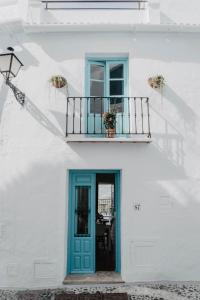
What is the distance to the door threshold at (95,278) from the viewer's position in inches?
272

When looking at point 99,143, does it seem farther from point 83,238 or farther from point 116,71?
point 83,238

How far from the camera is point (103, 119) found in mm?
7469

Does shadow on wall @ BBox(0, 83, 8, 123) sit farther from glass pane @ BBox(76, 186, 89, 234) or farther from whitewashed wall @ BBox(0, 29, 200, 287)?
glass pane @ BBox(76, 186, 89, 234)

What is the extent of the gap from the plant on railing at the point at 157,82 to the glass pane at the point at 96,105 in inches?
53.3

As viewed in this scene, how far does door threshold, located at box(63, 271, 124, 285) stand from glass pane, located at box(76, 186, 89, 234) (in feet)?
3.32

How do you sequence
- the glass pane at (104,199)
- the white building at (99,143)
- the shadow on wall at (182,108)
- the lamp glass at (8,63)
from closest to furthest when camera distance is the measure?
the lamp glass at (8,63)
the white building at (99,143)
the shadow on wall at (182,108)
the glass pane at (104,199)

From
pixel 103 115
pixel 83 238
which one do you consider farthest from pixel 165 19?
pixel 83 238

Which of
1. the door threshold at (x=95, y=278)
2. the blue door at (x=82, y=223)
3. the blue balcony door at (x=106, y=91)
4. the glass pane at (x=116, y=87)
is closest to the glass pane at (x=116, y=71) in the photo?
the blue balcony door at (x=106, y=91)

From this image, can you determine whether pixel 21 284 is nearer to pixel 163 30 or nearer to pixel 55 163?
pixel 55 163

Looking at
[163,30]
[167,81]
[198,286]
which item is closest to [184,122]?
[167,81]

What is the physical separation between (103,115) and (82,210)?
2.41 meters

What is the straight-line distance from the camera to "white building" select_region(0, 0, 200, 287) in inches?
276

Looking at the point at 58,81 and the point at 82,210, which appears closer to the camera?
the point at 58,81

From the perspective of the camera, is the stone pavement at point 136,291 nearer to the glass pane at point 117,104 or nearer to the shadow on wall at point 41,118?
the shadow on wall at point 41,118
